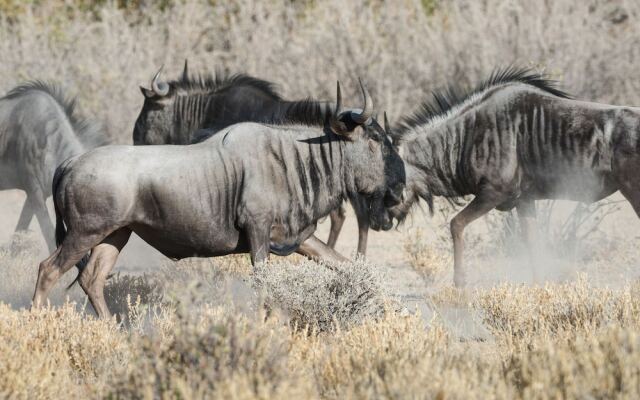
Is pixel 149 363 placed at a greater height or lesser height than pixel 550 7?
lesser

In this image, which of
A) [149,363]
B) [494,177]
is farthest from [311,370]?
[494,177]

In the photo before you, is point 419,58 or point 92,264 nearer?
point 92,264

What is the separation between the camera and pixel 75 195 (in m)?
6.61

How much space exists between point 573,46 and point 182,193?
11.7 m

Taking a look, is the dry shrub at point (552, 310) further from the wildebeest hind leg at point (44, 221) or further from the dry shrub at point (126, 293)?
the wildebeest hind leg at point (44, 221)

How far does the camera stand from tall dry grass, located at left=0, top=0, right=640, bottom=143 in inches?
675

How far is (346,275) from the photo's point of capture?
657 cm

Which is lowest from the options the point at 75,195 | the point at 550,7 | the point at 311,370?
the point at 311,370

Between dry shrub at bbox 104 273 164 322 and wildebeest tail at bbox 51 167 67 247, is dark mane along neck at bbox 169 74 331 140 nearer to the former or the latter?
dry shrub at bbox 104 273 164 322

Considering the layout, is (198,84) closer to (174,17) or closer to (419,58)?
(419,58)

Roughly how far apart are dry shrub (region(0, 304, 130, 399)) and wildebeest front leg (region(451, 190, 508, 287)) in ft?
13.4

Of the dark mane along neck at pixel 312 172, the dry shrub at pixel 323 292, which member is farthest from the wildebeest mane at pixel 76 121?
the dry shrub at pixel 323 292

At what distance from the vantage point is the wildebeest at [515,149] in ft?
29.0

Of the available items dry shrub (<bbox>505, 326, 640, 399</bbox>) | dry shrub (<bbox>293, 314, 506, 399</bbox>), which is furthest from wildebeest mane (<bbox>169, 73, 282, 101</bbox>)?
dry shrub (<bbox>505, 326, 640, 399</bbox>)
